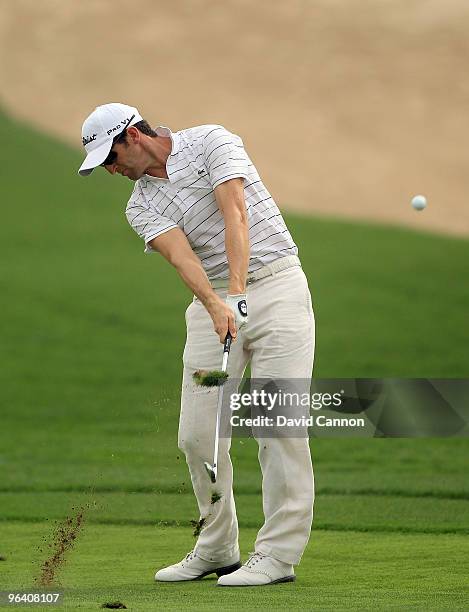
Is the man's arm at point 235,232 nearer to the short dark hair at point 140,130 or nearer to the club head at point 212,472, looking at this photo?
the short dark hair at point 140,130

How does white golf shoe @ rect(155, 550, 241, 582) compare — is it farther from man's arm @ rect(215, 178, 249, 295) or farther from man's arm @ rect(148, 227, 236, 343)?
man's arm @ rect(215, 178, 249, 295)

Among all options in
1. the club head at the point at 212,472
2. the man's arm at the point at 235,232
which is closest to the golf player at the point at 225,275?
the man's arm at the point at 235,232

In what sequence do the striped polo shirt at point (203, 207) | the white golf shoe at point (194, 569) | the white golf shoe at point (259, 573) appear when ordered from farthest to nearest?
the white golf shoe at point (194, 569) < the striped polo shirt at point (203, 207) < the white golf shoe at point (259, 573)

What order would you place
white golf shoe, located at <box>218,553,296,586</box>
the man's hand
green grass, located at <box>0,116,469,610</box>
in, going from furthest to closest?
green grass, located at <box>0,116,469,610</box>
white golf shoe, located at <box>218,553,296,586</box>
the man's hand

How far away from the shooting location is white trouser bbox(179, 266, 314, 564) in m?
5.55

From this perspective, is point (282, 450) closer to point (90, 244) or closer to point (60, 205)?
point (90, 244)

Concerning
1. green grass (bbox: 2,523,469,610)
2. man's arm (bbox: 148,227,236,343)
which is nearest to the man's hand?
man's arm (bbox: 148,227,236,343)

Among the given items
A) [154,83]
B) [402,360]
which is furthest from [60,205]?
[402,360]

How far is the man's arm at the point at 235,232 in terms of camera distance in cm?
539

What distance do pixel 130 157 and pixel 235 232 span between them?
0.57 metres

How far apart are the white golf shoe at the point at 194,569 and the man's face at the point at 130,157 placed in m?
1.59

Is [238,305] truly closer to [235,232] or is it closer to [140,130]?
[235,232]

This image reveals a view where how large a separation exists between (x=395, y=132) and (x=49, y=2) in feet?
33.5

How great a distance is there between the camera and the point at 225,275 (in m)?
5.67
